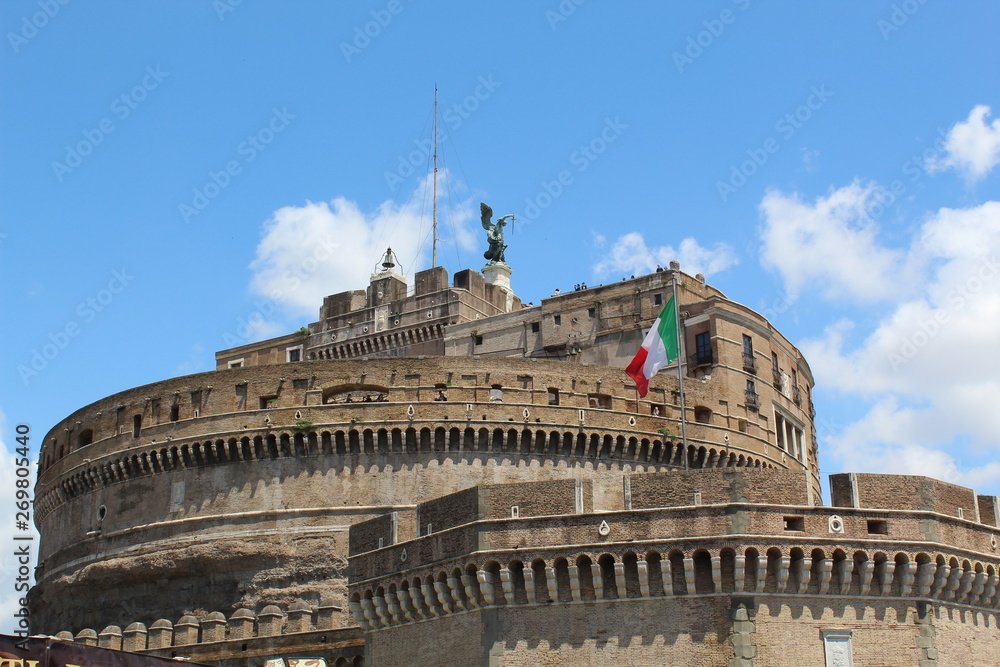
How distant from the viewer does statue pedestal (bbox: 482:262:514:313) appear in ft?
218

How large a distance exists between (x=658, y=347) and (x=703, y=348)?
1400 cm

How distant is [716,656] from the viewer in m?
24.5

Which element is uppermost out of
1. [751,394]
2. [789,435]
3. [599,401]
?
[751,394]

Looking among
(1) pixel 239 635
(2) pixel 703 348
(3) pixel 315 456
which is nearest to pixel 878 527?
(1) pixel 239 635

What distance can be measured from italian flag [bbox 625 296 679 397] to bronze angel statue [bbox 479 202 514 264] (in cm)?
3115

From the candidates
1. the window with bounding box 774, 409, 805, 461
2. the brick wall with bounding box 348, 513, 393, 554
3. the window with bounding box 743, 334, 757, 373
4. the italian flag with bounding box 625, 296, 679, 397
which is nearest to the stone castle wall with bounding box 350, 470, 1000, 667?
the brick wall with bounding box 348, 513, 393, 554

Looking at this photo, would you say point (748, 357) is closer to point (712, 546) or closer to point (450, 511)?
point (450, 511)

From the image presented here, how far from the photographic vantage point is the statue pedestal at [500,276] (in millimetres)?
66375

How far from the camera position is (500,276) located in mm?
67188

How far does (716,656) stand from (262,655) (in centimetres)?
1697

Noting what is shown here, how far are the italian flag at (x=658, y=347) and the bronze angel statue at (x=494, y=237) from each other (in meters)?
31.1

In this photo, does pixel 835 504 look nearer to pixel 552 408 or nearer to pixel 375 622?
pixel 375 622

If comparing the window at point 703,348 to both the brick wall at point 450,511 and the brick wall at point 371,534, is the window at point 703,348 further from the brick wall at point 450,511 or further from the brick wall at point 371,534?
the brick wall at point 450,511

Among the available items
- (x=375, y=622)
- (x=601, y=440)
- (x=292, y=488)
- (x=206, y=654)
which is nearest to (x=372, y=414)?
(x=292, y=488)
